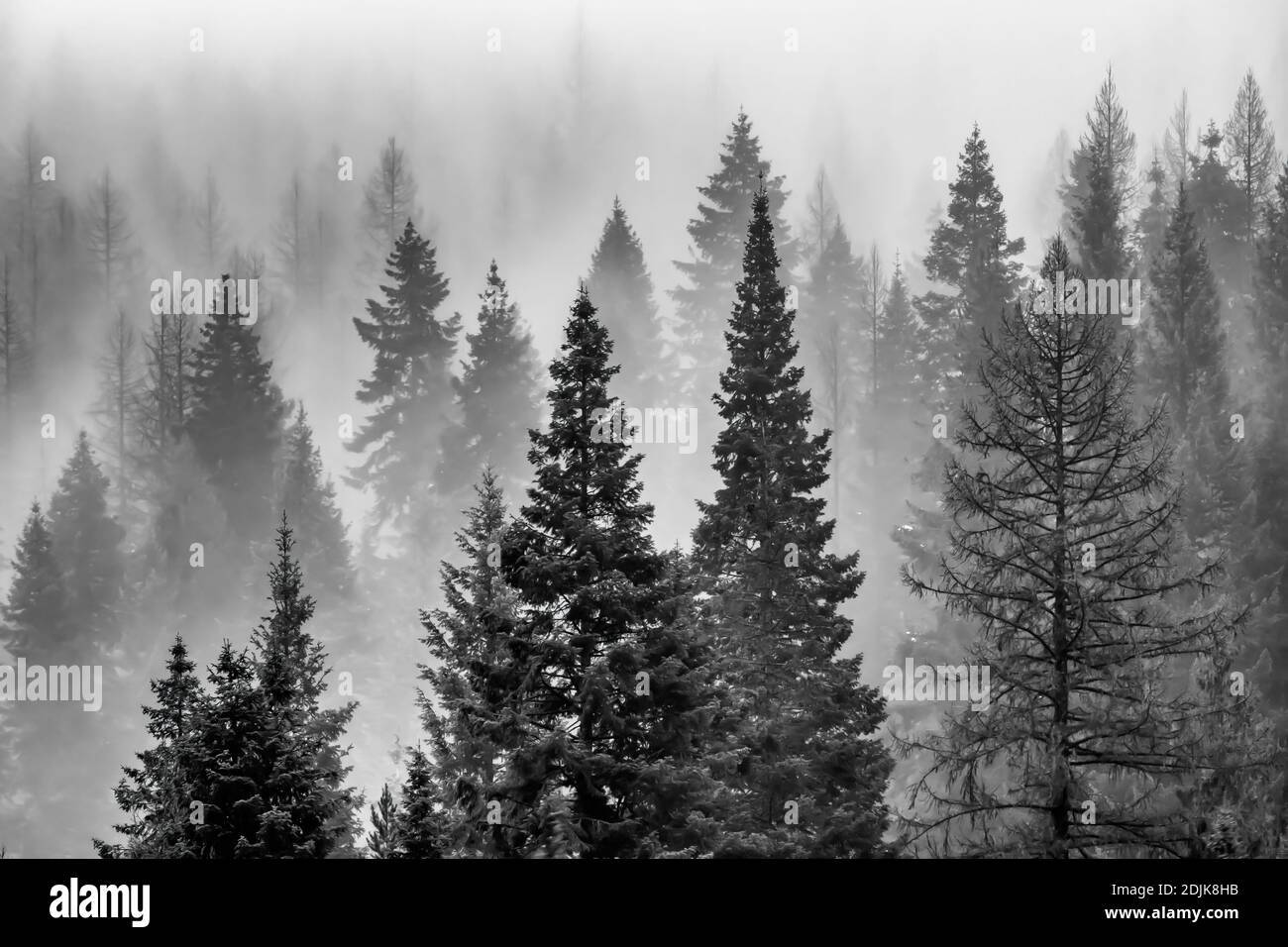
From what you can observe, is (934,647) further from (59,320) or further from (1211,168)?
(59,320)

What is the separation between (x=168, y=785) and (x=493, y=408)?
44.0 meters

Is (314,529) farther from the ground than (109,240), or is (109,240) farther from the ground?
(109,240)

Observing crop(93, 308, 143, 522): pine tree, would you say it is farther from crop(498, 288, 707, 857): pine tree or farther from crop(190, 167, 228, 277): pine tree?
crop(498, 288, 707, 857): pine tree

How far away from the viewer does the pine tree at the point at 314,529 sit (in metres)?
59.8

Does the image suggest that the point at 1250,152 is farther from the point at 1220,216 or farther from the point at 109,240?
the point at 109,240

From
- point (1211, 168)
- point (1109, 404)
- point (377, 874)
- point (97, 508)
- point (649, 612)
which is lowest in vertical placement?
point (377, 874)

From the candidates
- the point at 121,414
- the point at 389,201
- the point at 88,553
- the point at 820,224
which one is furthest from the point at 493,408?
the point at 389,201

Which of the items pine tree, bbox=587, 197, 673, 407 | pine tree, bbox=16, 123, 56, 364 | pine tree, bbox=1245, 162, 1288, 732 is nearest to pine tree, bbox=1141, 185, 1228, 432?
pine tree, bbox=1245, 162, 1288, 732

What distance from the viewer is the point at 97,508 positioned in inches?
2569

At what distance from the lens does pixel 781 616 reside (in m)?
27.7

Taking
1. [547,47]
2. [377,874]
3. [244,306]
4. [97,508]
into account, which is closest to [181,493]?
[97,508]

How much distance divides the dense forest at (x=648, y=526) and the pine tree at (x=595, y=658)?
81 mm

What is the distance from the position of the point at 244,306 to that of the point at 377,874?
2428 inches

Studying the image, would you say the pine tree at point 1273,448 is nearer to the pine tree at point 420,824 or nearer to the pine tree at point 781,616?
the pine tree at point 781,616
